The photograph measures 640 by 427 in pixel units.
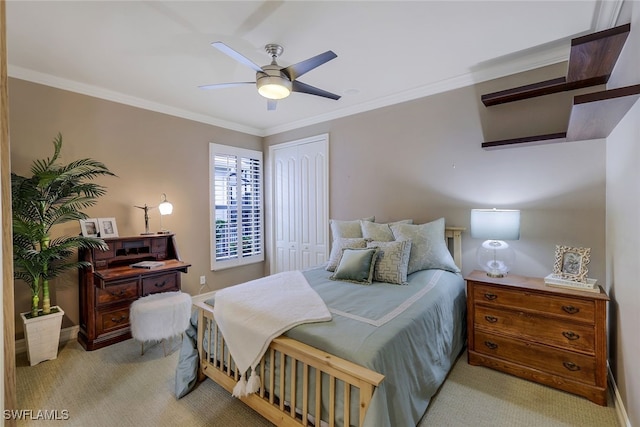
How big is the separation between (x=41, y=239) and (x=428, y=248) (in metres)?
3.54

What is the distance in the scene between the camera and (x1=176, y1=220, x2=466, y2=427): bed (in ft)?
4.43

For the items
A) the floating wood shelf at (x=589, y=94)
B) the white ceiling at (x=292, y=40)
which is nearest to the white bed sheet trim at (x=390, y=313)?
the floating wood shelf at (x=589, y=94)

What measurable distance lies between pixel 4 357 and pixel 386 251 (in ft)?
7.84

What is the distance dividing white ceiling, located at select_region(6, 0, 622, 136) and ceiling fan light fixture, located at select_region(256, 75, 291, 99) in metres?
0.35

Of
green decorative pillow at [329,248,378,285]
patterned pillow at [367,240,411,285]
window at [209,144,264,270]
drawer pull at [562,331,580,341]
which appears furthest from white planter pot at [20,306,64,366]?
drawer pull at [562,331,580,341]

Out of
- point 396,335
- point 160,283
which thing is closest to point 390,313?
point 396,335

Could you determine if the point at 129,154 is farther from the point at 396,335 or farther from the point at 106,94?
the point at 396,335

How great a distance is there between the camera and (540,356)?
2135 millimetres

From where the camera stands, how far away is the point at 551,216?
8.22 feet

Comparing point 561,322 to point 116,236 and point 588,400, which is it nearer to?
point 588,400

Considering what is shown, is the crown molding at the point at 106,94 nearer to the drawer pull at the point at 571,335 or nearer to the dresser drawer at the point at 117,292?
the dresser drawer at the point at 117,292

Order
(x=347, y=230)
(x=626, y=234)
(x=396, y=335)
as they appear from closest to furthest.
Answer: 1. (x=396, y=335)
2. (x=626, y=234)
3. (x=347, y=230)

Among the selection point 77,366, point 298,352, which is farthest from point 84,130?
point 298,352

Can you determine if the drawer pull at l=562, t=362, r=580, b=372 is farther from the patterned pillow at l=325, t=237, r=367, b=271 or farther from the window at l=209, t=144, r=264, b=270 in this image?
the window at l=209, t=144, r=264, b=270
